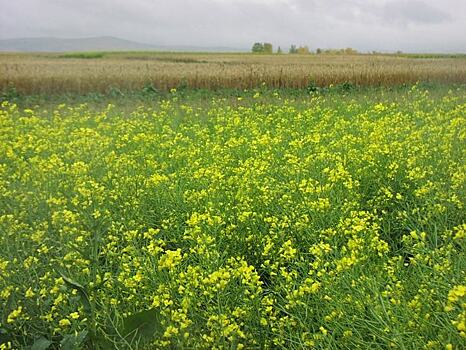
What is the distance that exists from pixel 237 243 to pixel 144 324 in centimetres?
130

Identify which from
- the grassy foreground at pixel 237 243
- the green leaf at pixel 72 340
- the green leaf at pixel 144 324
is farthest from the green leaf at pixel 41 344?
the green leaf at pixel 144 324

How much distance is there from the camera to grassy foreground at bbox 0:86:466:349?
2475 millimetres

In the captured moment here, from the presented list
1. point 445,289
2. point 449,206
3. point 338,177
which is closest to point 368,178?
point 338,177

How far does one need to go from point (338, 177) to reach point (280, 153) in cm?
147

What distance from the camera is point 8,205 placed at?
3.95 m

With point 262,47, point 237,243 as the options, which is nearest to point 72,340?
point 237,243

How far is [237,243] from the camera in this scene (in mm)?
3740

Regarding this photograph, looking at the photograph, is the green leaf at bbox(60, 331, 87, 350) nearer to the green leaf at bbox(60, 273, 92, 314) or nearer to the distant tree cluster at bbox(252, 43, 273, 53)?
the green leaf at bbox(60, 273, 92, 314)

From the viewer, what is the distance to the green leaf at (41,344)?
2.64 metres

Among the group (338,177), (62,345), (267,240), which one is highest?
(338,177)

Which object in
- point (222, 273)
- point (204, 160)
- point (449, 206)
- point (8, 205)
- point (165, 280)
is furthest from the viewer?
point (204, 160)

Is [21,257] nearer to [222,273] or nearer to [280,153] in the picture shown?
[222,273]

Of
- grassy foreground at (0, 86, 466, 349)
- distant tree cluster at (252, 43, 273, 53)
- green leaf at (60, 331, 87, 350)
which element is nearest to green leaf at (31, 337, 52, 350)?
grassy foreground at (0, 86, 466, 349)

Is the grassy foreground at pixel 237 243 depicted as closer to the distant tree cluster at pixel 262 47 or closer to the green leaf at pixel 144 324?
the green leaf at pixel 144 324
